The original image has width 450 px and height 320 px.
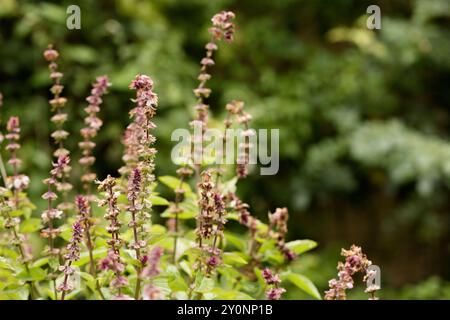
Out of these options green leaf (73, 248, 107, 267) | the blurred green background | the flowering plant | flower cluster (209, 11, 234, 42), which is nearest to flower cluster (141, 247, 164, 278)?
the flowering plant

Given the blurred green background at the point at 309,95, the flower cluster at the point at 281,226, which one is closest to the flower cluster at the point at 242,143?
the flower cluster at the point at 281,226

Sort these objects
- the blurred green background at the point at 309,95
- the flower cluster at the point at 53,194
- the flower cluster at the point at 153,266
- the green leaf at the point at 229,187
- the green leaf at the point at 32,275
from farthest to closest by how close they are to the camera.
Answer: the blurred green background at the point at 309,95 < the green leaf at the point at 229,187 < the green leaf at the point at 32,275 < the flower cluster at the point at 53,194 < the flower cluster at the point at 153,266

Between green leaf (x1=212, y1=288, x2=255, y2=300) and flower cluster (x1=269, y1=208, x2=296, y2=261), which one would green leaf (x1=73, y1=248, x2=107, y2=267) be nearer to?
green leaf (x1=212, y1=288, x2=255, y2=300)

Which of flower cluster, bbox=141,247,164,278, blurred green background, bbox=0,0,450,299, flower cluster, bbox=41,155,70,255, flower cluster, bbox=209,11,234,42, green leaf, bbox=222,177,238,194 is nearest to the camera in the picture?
flower cluster, bbox=141,247,164,278

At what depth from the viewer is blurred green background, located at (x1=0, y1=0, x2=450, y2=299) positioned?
3.65 metres

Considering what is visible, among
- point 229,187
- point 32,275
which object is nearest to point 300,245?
point 229,187

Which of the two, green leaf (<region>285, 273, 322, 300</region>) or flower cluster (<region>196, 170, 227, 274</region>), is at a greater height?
flower cluster (<region>196, 170, 227, 274</region>)

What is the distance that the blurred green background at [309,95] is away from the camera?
12.0ft

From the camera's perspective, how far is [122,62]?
3.89 meters

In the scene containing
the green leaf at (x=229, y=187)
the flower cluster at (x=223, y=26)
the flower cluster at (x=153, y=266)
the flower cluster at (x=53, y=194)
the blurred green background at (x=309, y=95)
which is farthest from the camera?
the blurred green background at (x=309, y=95)

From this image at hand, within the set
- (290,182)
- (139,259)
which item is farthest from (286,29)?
(139,259)

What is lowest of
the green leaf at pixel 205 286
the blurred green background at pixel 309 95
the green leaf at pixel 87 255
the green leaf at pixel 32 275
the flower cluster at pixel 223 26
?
the green leaf at pixel 205 286

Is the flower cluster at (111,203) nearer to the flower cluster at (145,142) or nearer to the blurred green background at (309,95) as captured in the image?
the flower cluster at (145,142)

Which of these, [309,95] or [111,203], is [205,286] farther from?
[309,95]
